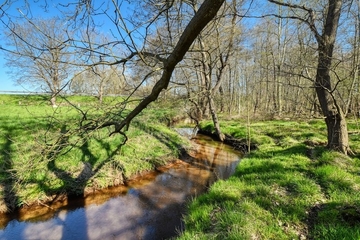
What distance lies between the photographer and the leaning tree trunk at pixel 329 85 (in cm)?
597

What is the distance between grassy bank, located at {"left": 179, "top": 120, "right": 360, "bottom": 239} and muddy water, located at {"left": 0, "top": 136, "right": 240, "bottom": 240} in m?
0.87

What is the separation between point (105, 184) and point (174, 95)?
6.50m

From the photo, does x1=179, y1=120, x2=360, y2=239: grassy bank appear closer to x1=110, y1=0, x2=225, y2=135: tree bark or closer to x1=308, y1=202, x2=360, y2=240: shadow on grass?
x1=308, y1=202, x2=360, y2=240: shadow on grass

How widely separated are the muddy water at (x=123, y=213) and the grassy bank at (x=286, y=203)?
867 millimetres

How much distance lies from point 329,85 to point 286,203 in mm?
3814

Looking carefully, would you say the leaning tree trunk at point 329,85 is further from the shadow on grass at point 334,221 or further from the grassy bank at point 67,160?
the grassy bank at point 67,160

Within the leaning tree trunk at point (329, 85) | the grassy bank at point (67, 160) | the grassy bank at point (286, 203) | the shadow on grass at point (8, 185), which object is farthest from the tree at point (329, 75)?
the shadow on grass at point (8, 185)

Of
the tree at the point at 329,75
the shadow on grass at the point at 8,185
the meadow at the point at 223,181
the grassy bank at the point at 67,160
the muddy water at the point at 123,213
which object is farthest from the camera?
the tree at the point at 329,75

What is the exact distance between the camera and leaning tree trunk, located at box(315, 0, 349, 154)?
5.97 metres

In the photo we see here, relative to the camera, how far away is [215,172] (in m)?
8.30

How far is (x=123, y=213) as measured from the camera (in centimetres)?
561

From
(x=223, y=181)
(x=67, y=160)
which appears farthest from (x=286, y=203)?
(x=67, y=160)

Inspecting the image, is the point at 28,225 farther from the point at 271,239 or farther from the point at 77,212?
the point at 271,239

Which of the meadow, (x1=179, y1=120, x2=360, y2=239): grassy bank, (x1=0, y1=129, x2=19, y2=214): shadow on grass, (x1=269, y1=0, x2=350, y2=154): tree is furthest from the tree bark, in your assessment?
(x1=269, y1=0, x2=350, y2=154): tree
